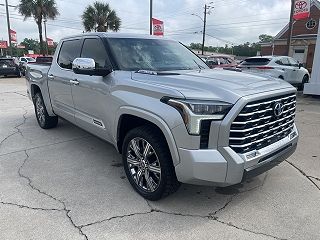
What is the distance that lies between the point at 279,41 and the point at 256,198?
38886mm

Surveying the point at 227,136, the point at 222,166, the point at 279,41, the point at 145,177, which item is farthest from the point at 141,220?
the point at 279,41

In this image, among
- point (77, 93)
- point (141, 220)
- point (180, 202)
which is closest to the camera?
point (141, 220)

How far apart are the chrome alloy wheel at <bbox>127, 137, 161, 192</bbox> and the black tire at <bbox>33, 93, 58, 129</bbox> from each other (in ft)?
10.8

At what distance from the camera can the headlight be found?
268cm

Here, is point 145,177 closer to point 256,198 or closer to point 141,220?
point 141,220

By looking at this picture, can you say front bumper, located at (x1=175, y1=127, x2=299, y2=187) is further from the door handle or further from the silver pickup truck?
the door handle

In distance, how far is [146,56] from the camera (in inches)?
160

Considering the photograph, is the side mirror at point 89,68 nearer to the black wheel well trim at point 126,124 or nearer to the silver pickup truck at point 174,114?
the silver pickup truck at point 174,114

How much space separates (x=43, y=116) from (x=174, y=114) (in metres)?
4.36

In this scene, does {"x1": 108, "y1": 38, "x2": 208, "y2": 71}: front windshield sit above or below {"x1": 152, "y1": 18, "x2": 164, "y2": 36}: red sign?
below

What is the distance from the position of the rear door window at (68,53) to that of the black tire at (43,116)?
136cm

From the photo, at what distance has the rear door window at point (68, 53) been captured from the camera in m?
4.83

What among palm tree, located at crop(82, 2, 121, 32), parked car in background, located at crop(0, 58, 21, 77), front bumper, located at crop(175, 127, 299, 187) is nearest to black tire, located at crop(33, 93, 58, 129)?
front bumper, located at crop(175, 127, 299, 187)

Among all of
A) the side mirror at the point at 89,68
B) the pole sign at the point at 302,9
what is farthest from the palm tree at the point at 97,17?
the side mirror at the point at 89,68
